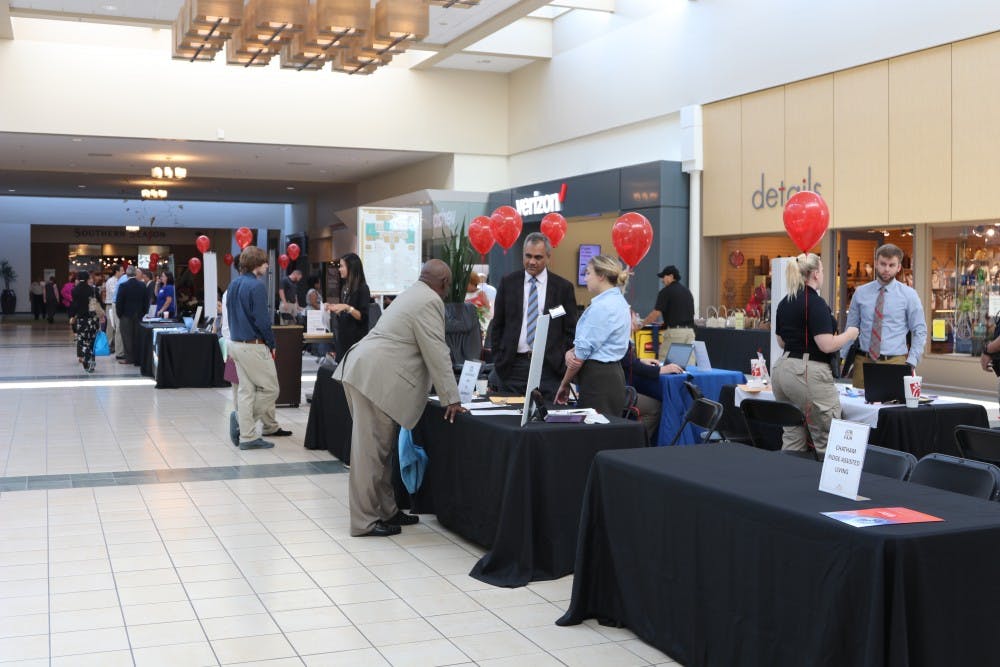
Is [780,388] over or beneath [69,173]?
beneath

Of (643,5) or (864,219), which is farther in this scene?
(643,5)

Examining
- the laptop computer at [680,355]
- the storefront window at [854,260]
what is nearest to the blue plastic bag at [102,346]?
the storefront window at [854,260]

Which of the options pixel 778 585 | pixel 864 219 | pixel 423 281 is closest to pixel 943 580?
pixel 778 585

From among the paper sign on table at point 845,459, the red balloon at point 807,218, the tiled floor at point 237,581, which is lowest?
the tiled floor at point 237,581

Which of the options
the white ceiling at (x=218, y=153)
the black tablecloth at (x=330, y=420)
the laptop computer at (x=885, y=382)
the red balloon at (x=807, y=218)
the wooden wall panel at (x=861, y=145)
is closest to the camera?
the laptop computer at (x=885, y=382)

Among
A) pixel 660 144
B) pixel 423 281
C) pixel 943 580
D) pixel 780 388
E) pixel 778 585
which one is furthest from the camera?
pixel 660 144

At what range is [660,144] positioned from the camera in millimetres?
16203

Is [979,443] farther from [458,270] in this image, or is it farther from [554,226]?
[554,226]

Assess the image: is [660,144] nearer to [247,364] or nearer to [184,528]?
[247,364]

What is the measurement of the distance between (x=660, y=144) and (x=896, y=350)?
9.85 metres

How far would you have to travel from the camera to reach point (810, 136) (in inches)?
515

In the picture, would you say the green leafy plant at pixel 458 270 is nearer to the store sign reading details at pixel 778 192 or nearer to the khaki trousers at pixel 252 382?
the khaki trousers at pixel 252 382

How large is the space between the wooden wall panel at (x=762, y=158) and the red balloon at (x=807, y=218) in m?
5.82

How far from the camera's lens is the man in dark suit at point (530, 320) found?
5879mm
